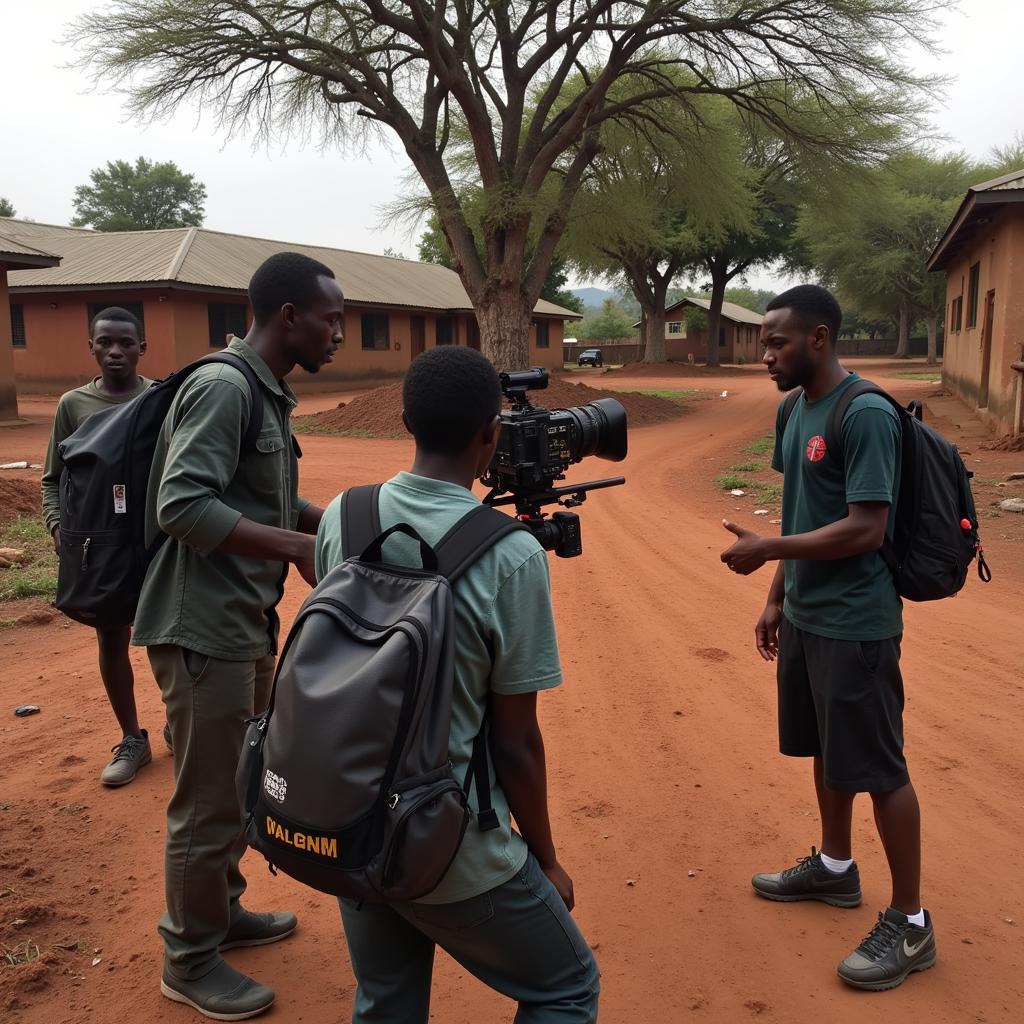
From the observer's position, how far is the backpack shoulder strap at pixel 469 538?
5.32 ft

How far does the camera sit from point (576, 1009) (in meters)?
1.69

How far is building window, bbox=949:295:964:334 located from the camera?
69.0 ft

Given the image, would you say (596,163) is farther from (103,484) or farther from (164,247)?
(103,484)

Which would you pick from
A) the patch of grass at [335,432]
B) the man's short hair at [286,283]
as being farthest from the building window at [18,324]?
the man's short hair at [286,283]

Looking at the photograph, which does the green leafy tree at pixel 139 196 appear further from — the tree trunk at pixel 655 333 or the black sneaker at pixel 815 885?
the black sneaker at pixel 815 885

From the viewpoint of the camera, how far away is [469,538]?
165 centimetres

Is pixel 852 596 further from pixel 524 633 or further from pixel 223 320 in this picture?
pixel 223 320

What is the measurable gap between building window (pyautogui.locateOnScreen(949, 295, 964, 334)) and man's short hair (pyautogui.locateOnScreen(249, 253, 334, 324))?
A: 21.4 m

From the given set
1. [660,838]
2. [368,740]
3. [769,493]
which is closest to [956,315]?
[769,493]

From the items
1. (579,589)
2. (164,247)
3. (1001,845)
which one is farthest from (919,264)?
(1001,845)

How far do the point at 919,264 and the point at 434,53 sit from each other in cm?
3266

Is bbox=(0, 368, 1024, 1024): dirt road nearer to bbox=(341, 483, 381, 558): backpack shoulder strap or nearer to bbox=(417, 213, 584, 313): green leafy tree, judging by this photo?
bbox=(341, 483, 381, 558): backpack shoulder strap

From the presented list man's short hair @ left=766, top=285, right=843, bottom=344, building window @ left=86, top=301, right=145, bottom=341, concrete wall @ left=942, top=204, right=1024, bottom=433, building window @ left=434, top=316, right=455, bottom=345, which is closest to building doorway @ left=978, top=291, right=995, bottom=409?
concrete wall @ left=942, top=204, right=1024, bottom=433

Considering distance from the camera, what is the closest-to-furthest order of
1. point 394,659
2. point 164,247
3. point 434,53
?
point 394,659, point 434,53, point 164,247
